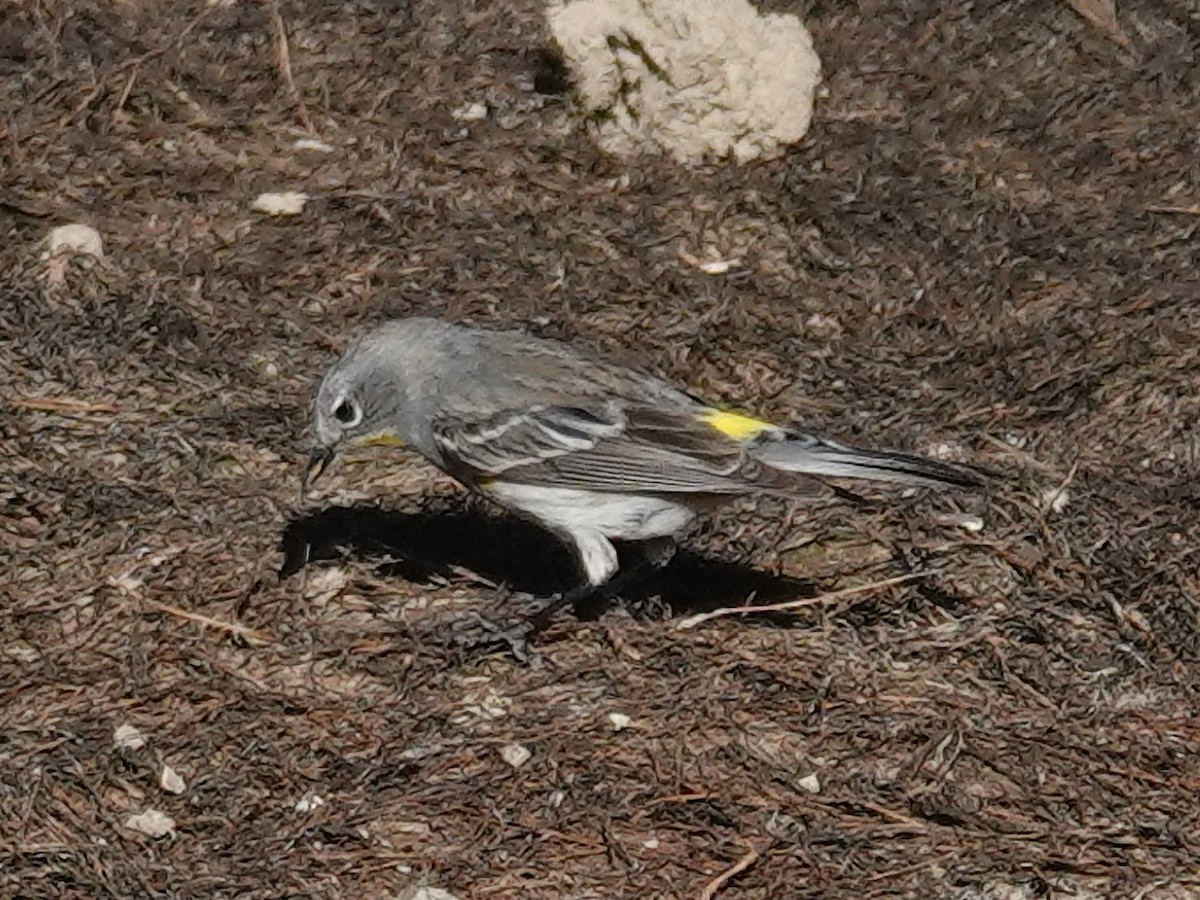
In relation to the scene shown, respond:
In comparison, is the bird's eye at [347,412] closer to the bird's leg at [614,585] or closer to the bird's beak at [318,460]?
the bird's beak at [318,460]

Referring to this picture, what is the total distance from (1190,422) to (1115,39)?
299 centimetres

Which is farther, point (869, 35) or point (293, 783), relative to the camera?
point (869, 35)

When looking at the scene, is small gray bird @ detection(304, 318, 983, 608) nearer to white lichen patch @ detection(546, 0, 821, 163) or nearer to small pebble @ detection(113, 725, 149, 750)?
small pebble @ detection(113, 725, 149, 750)

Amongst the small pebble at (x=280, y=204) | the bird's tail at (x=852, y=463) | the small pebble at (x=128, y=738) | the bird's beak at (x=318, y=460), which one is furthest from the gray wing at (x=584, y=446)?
the small pebble at (x=280, y=204)

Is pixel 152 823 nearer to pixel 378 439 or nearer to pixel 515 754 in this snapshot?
pixel 515 754

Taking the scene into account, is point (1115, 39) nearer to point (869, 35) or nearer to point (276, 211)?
point (869, 35)

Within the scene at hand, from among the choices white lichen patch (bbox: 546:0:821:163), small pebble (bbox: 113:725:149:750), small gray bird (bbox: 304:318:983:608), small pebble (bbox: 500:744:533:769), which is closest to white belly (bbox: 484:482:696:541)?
small gray bird (bbox: 304:318:983:608)

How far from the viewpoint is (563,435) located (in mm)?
6145

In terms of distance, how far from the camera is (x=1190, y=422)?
7125mm

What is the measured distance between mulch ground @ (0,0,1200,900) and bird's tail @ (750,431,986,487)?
586 millimetres

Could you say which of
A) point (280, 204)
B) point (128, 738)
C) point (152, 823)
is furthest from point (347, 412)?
point (280, 204)

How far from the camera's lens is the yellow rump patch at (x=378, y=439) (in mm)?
→ 6285

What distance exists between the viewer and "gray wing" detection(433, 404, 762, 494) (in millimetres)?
6027

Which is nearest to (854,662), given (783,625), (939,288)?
(783,625)
